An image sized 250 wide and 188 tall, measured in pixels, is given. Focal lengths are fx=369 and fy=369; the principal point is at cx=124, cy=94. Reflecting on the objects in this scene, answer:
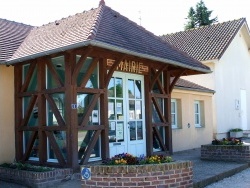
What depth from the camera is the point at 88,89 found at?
362 inches

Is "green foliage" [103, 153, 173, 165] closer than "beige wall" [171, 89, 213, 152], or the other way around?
"green foliage" [103, 153, 173, 165]

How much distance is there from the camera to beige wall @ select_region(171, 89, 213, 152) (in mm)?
14945

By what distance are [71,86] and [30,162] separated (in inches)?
99.3

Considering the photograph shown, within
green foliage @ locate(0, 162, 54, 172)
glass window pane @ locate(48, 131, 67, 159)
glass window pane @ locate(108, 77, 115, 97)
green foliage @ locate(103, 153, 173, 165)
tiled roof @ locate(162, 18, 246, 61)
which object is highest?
tiled roof @ locate(162, 18, 246, 61)

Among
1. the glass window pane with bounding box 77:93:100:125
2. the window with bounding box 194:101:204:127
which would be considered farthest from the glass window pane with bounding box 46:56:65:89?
the window with bounding box 194:101:204:127

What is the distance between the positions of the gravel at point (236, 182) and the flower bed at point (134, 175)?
66.4 inches

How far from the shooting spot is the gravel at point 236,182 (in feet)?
27.0

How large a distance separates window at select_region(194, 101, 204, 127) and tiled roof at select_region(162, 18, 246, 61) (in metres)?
3.12

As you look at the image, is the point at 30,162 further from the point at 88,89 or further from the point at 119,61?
the point at 119,61

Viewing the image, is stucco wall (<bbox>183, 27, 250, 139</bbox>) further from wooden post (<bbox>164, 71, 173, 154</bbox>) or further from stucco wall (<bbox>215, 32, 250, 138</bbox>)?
wooden post (<bbox>164, 71, 173, 154</bbox>)

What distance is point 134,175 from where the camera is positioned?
6.62 m

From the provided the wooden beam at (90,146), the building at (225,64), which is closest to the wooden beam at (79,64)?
the wooden beam at (90,146)

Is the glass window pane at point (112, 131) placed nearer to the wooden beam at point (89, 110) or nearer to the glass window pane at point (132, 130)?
the glass window pane at point (132, 130)

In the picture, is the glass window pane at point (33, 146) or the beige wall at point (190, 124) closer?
the glass window pane at point (33, 146)
